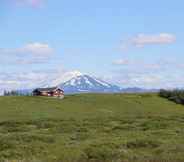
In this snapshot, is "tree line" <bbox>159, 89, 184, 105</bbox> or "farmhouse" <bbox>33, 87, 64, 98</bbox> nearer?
"tree line" <bbox>159, 89, 184, 105</bbox>

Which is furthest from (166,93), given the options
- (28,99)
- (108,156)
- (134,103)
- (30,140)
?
(108,156)

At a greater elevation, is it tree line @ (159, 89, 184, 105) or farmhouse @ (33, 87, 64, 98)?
farmhouse @ (33, 87, 64, 98)

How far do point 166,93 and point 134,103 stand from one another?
68.3 feet

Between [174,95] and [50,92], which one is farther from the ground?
[50,92]

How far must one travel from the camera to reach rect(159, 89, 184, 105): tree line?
383ft

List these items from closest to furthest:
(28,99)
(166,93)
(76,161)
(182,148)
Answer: (76,161) < (182,148) < (28,99) < (166,93)

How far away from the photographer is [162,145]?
2744cm

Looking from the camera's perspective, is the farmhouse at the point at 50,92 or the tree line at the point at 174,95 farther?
the farmhouse at the point at 50,92

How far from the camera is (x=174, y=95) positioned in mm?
119938

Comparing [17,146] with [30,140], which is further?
[30,140]

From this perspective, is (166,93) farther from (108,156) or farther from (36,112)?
(108,156)

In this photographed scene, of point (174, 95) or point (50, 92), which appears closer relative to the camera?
point (174, 95)

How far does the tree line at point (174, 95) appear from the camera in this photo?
383 ft

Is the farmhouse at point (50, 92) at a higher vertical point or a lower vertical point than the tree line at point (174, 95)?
higher
